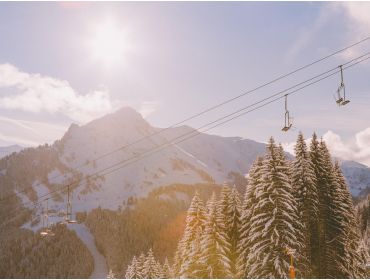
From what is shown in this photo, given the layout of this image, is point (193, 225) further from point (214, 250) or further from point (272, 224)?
point (272, 224)

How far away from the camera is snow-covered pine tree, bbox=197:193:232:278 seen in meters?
42.8

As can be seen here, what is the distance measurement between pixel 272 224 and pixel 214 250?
25.2 ft

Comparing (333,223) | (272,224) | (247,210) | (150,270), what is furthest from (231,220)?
(150,270)

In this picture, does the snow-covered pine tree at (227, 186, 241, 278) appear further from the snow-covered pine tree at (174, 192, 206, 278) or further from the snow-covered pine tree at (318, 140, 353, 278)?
the snow-covered pine tree at (318, 140, 353, 278)

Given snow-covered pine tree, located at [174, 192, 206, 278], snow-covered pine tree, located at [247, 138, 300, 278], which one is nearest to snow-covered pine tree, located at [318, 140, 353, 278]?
snow-covered pine tree, located at [247, 138, 300, 278]

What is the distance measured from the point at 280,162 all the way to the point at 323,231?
320 inches

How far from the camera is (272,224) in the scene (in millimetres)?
38031

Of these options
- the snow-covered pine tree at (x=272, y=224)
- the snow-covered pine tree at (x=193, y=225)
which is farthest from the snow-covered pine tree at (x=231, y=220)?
the snow-covered pine tree at (x=272, y=224)

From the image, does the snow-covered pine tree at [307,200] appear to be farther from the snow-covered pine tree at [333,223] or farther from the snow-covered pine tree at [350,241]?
the snow-covered pine tree at [350,241]

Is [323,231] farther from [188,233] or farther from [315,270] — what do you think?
[188,233]

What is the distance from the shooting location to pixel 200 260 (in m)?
43.8

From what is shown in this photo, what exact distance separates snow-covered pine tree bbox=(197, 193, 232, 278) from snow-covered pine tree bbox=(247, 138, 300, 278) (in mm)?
4110

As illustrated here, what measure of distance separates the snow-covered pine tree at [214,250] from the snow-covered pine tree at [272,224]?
4.11 meters

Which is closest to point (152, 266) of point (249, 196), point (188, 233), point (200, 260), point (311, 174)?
point (188, 233)
